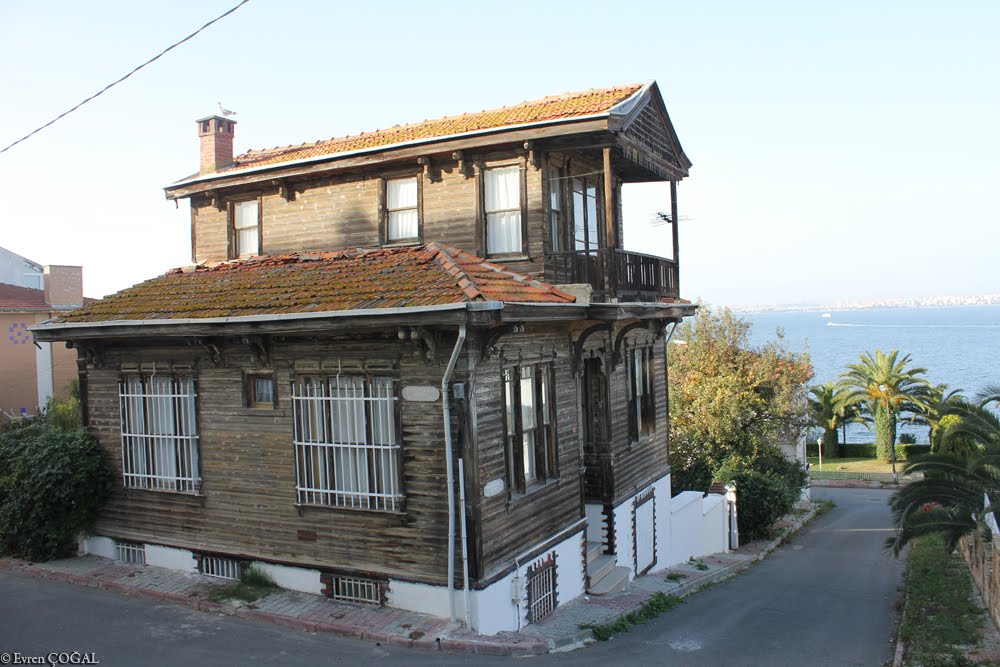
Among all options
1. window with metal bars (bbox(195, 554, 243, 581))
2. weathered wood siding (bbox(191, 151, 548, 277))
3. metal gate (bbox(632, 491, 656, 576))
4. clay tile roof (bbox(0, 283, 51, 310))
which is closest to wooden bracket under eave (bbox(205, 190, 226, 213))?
weathered wood siding (bbox(191, 151, 548, 277))

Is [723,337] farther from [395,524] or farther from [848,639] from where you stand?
[395,524]

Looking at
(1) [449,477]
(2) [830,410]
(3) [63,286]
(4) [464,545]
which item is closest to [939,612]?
(4) [464,545]

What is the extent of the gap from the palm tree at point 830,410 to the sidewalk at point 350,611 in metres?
39.6

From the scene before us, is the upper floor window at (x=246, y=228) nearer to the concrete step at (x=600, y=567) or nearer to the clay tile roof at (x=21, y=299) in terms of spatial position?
the concrete step at (x=600, y=567)

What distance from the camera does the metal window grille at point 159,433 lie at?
42.7 feet

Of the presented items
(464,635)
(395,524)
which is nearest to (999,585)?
(464,635)

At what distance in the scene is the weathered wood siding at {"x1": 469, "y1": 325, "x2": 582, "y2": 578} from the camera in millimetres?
10742

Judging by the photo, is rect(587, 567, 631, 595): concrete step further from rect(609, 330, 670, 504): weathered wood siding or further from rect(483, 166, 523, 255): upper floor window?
rect(483, 166, 523, 255): upper floor window

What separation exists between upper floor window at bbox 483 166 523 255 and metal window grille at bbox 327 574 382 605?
6.16 metres

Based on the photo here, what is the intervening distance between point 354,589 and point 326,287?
14.6 ft

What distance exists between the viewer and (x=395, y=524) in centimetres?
1108

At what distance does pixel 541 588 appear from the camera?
A: 40.5 ft

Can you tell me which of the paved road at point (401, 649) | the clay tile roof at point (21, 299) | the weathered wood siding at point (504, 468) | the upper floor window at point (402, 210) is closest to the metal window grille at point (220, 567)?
the paved road at point (401, 649)

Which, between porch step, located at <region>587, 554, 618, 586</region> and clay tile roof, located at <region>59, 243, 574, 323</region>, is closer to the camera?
clay tile roof, located at <region>59, 243, 574, 323</region>
